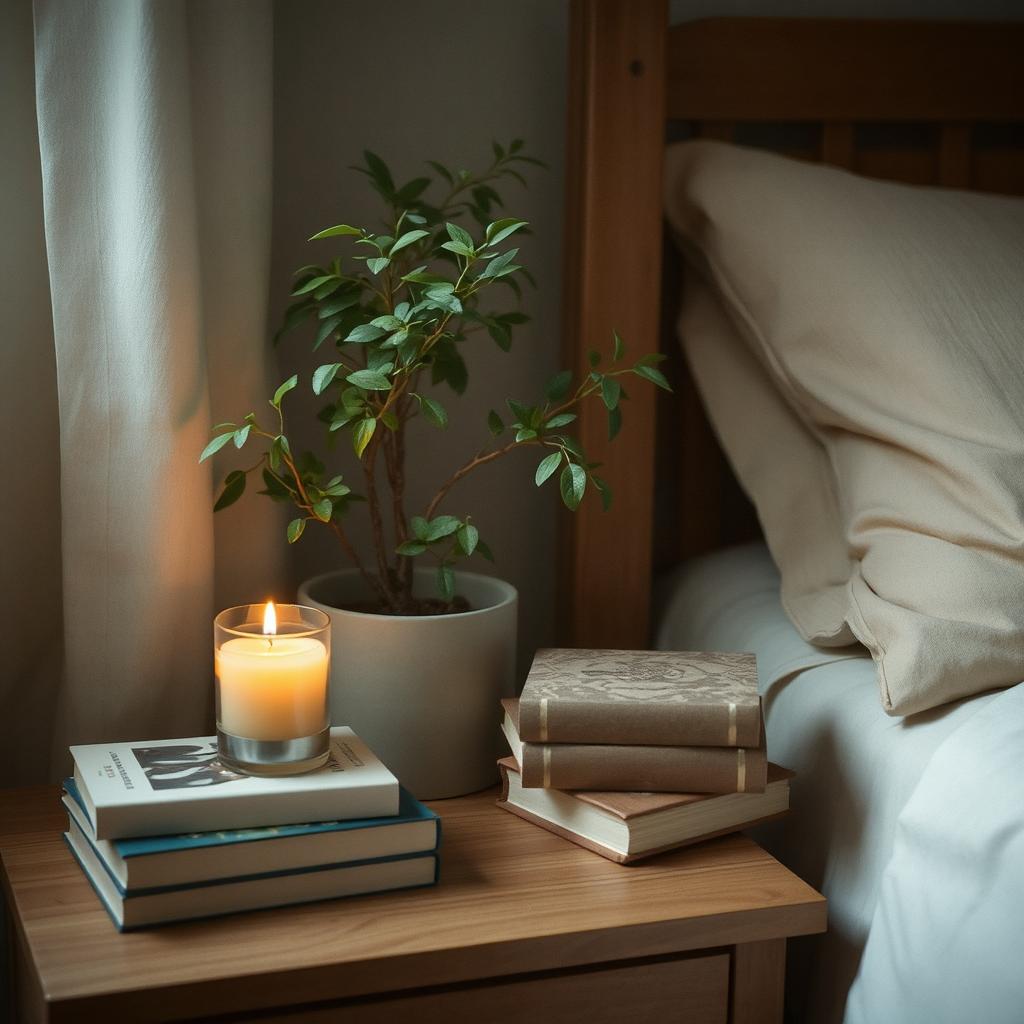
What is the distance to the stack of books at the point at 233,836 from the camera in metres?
0.70

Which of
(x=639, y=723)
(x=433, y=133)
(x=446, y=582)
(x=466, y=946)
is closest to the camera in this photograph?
(x=466, y=946)

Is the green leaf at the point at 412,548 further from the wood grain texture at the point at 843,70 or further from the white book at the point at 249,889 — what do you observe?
the wood grain texture at the point at 843,70

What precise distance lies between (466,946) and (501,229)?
51 centimetres

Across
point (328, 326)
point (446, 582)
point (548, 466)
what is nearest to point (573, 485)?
point (548, 466)

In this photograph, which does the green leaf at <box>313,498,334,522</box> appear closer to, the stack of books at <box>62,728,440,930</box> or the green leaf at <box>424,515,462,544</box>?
the green leaf at <box>424,515,462,544</box>

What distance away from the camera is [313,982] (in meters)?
0.67

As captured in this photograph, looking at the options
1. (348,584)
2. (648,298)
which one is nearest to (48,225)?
(348,584)

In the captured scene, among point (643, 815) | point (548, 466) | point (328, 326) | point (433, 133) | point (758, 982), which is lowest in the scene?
point (758, 982)

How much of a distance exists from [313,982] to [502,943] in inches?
4.6

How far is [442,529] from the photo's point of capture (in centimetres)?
92

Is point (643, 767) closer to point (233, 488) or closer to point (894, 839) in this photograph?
point (894, 839)

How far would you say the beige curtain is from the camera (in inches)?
35.2

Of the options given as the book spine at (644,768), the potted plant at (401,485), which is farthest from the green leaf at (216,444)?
the book spine at (644,768)

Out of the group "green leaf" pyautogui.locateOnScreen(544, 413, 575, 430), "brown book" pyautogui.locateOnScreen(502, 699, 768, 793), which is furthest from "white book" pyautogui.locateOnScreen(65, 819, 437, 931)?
"green leaf" pyautogui.locateOnScreen(544, 413, 575, 430)
